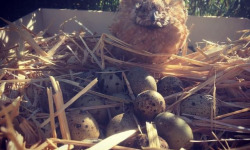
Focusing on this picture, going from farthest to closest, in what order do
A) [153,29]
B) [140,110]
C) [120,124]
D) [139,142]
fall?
[153,29] < [140,110] < [120,124] < [139,142]

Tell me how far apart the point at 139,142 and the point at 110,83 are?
66cm

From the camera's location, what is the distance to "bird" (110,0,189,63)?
2.49 m

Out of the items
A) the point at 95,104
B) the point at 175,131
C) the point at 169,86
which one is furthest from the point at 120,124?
the point at 169,86

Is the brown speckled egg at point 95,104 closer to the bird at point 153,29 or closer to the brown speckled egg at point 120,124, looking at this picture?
the brown speckled egg at point 120,124

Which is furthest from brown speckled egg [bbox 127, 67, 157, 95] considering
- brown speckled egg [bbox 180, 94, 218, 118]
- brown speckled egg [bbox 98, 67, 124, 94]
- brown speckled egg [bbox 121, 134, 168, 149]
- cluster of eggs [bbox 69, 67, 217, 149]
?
brown speckled egg [bbox 121, 134, 168, 149]

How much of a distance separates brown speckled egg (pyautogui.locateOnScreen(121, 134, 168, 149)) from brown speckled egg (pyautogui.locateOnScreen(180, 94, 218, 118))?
46cm

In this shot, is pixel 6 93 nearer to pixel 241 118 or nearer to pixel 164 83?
pixel 164 83

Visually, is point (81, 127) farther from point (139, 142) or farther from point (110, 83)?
point (110, 83)

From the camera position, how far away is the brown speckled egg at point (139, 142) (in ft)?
5.81

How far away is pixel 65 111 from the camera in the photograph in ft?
6.72

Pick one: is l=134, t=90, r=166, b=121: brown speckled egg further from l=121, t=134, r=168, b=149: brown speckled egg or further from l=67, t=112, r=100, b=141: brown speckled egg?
l=67, t=112, r=100, b=141: brown speckled egg

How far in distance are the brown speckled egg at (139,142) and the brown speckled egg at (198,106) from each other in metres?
0.46

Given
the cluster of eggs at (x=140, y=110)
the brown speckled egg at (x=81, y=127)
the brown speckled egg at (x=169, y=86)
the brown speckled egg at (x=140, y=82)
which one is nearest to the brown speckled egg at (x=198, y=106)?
the cluster of eggs at (x=140, y=110)

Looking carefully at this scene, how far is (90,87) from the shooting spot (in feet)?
6.64
